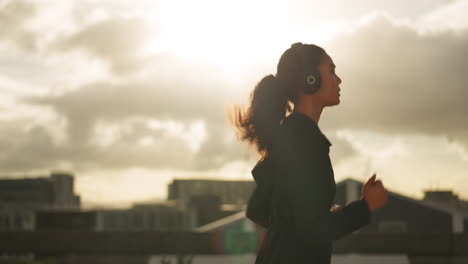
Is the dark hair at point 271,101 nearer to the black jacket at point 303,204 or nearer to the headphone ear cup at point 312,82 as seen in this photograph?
the headphone ear cup at point 312,82

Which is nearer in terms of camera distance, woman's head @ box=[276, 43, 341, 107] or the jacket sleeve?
the jacket sleeve

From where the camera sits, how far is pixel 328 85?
111 inches

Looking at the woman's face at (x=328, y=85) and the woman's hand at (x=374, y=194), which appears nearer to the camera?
the woman's hand at (x=374, y=194)

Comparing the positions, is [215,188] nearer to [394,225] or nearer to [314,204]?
[394,225]

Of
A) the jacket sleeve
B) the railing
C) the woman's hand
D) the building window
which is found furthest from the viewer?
the building window

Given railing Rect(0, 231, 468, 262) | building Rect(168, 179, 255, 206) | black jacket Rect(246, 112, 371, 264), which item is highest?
building Rect(168, 179, 255, 206)

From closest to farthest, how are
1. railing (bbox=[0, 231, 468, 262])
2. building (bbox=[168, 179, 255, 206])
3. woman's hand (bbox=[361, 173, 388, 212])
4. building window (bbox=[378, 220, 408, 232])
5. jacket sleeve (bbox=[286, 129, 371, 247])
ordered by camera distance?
jacket sleeve (bbox=[286, 129, 371, 247]), woman's hand (bbox=[361, 173, 388, 212]), railing (bbox=[0, 231, 468, 262]), building window (bbox=[378, 220, 408, 232]), building (bbox=[168, 179, 255, 206])

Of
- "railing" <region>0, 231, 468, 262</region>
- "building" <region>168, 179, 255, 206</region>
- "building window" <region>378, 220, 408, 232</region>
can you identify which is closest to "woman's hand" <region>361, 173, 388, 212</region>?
"railing" <region>0, 231, 468, 262</region>

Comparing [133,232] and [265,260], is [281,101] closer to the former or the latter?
[265,260]

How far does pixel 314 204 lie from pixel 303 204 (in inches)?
1.7

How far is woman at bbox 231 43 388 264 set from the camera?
2.56 meters

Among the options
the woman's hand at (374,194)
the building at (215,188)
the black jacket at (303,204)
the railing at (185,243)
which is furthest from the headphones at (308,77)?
the building at (215,188)

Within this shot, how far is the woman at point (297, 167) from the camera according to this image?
2.56 m

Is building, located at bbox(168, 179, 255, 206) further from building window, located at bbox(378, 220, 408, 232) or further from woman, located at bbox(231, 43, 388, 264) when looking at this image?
woman, located at bbox(231, 43, 388, 264)
